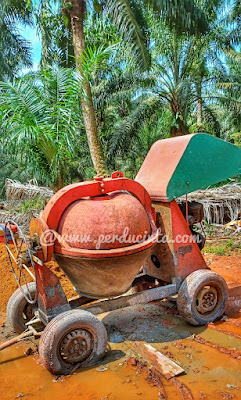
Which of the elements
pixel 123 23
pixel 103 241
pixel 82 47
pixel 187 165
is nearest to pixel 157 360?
pixel 103 241

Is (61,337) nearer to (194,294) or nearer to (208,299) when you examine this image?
(194,294)

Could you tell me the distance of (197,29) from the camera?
959 centimetres

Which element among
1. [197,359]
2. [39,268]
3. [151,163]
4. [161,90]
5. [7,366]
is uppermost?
[161,90]

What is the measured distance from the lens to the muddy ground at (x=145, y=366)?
295 cm

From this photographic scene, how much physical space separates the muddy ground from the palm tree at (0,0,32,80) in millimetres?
10067

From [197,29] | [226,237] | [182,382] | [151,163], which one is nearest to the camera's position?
[182,382]

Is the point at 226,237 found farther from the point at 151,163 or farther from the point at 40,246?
the point at 40,246

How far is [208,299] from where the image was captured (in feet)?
13.7

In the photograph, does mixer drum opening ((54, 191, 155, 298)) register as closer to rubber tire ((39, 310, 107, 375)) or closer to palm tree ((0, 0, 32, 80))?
rubber tire ((39, 310, 107, 375))

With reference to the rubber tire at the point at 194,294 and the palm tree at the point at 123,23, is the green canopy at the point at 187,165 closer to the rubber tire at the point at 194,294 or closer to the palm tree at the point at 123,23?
the rubber tire at the point at 194,294

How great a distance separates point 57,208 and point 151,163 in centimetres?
157

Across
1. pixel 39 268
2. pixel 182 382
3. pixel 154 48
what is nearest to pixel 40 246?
pixel 39 268

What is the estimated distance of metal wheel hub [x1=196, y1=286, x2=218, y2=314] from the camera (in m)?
4.09

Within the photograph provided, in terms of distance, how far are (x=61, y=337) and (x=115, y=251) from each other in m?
0.91
